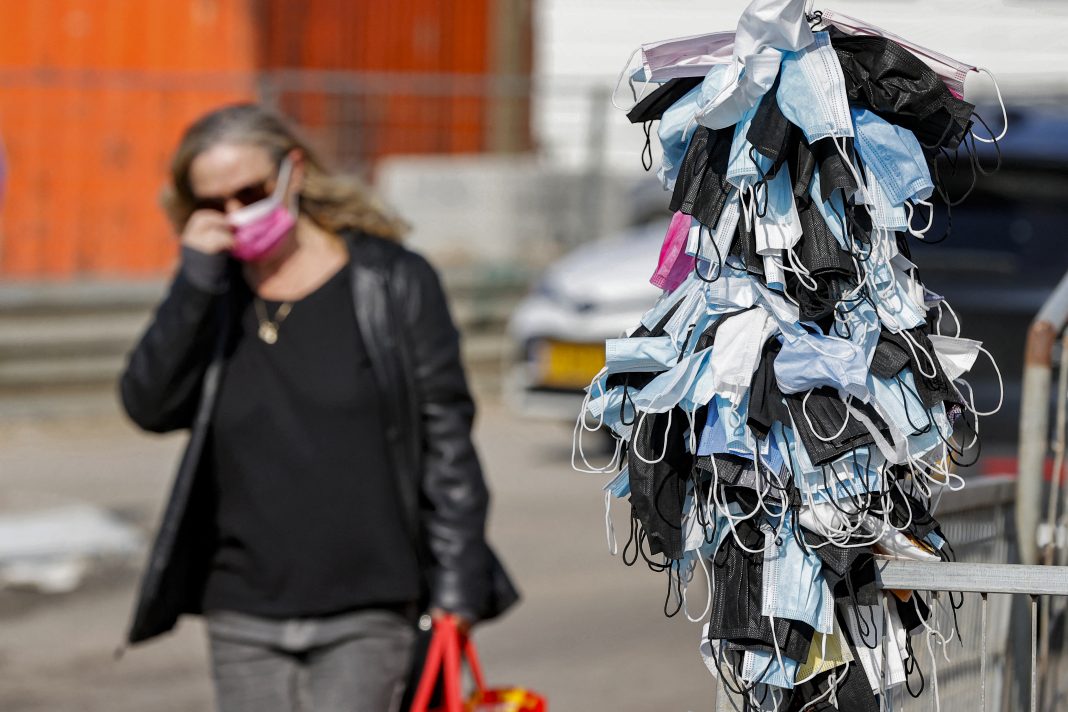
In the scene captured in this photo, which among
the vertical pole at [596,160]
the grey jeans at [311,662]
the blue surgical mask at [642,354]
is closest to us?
the blue surgical mask at [642,354]

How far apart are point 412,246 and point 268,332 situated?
9284 mm

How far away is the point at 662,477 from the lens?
2.26 m

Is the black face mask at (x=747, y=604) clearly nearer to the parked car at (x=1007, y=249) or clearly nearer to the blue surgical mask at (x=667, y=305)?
the blue surgical mask at (x=667, y=305)

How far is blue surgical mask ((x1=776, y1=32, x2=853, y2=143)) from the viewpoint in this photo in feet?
7.00

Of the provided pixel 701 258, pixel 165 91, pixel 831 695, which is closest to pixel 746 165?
pixel 701 258

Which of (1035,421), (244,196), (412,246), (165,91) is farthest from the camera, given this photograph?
(412,246)

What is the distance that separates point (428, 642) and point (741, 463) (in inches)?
60.7

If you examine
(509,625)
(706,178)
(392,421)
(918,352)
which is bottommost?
(509,625)

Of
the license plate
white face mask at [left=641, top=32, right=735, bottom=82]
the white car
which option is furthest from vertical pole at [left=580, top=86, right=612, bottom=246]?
white face mask at [left=641, top=32, right=735, bottom=82]

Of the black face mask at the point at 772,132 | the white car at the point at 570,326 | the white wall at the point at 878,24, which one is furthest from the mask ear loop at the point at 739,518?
the white wall at the point at 878,24

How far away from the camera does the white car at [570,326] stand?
9438 millimetres

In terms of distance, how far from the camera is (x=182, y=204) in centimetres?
377

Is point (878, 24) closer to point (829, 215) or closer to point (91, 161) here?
point (91, 161)

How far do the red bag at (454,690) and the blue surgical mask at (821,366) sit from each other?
1375 mm
